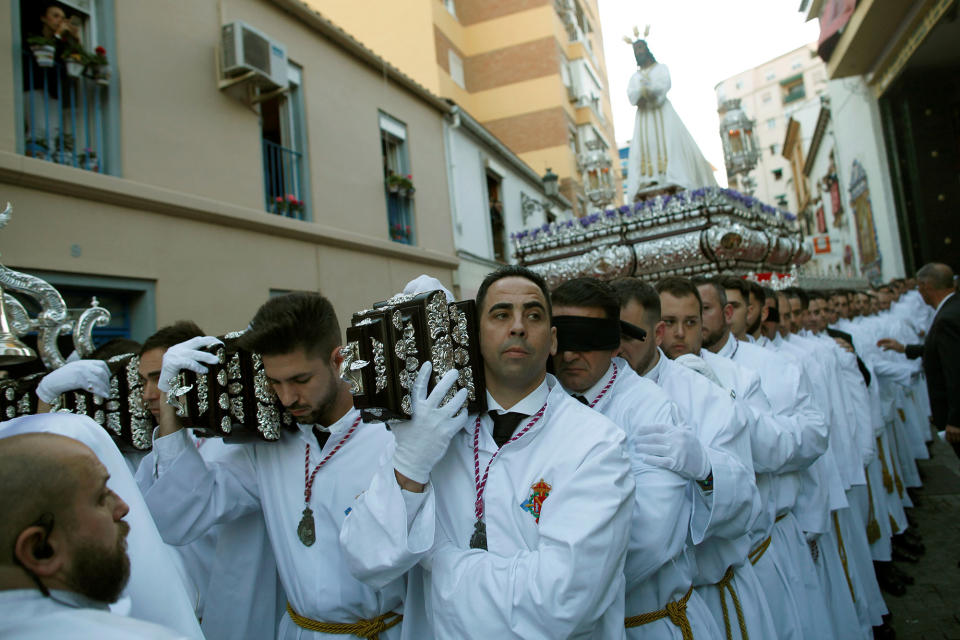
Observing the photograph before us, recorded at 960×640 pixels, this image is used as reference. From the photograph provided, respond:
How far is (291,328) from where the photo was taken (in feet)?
7.37

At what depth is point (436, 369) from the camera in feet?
5.92

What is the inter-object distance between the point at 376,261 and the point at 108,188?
15.3 ft

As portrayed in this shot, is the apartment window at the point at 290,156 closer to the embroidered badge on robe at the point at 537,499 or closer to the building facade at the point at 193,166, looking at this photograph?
the building facade at the point at 193,166

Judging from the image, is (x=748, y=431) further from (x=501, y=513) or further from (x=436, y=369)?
(x=436, y=369)

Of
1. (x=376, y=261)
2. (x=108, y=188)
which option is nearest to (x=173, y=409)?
(x=108, y=188)

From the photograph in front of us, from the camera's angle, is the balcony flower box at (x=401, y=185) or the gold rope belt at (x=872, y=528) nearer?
the gold rope belt at (x=872, y=528)

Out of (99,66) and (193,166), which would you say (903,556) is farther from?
(99,66)

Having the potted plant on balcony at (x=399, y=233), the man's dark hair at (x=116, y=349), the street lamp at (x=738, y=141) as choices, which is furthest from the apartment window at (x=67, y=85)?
the street lamp at (x=738, y=141)

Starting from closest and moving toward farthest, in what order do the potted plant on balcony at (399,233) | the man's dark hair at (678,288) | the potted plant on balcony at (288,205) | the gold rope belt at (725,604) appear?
1. the gold rope belt at (725,604)
2. the man's dark hair at (678,288)
3. the potted plant on balcony at (288,205)
4. the potted plant on balcony at (399,233)

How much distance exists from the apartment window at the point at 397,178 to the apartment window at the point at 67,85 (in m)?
4.90

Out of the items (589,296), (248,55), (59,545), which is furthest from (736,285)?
(248,55)

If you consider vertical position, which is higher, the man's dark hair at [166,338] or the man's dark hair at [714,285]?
the man's dark hair at [714,285]

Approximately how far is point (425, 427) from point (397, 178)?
379 inches

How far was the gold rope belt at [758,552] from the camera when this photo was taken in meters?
3.08
